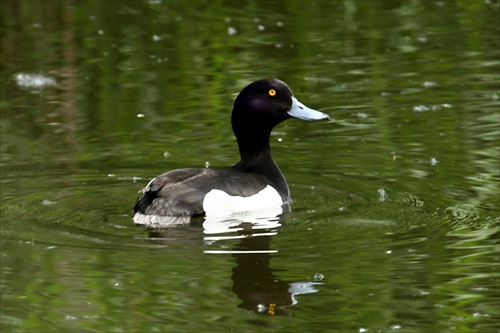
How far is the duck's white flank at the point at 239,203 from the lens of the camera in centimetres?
998

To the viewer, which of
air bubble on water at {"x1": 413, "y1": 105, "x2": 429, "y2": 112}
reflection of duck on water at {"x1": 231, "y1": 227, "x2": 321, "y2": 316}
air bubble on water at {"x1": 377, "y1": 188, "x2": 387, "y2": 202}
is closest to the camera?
reflection of duck on water at {"x1": 231, "y1": 227, "x2": 321, "y2": 316}

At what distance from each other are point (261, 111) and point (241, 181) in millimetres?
899

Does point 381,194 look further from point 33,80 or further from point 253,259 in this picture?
point 33,80

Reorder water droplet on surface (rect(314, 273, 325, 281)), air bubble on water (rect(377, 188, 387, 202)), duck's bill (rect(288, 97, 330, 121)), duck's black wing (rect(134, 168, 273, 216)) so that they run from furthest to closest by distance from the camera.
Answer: duck's bill (rect(288, 97, 330, 121)) < air bubble on water (rect(377, 188, 387, 202)) < duck's black wing (rect(134, 168, 273, 216)) < water droplet on surface (rect(314, 273, 325, 281))

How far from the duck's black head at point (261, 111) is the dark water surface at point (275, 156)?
56 centimetres

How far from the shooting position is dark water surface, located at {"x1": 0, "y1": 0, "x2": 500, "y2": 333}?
788 centimetres

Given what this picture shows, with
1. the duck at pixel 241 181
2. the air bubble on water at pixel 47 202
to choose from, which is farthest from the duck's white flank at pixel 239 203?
the air bubble on water at pixel 47 202

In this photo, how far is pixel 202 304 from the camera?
307 inches

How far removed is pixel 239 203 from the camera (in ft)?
33.5

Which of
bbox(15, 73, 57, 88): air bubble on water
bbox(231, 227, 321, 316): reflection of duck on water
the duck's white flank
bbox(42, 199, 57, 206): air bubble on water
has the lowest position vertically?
bbox(15, 73, 57, 88): air bubble on water

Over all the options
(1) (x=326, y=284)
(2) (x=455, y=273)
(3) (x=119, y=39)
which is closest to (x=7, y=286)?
(1) (x=326, y=284)

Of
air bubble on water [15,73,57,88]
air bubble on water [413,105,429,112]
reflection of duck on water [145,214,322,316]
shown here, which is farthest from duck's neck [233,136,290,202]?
air bubble on water [15,73,57,88]

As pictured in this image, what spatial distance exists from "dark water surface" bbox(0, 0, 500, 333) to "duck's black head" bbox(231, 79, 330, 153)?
0.56 meters

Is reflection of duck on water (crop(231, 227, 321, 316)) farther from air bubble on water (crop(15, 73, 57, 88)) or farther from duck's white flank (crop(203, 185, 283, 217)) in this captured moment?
air bubble on water (crop(15, 73, 57, 88))
